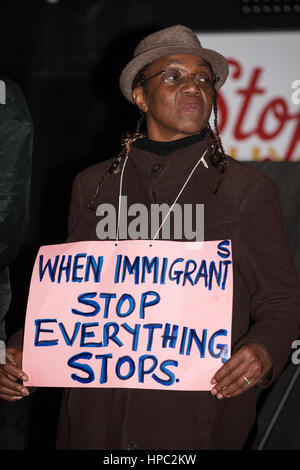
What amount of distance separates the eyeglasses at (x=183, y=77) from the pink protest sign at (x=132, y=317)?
561 millimetres

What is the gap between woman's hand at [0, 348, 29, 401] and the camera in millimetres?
1812

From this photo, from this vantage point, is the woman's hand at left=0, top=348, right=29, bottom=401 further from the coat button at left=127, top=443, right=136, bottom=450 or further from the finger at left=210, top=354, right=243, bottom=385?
the finger at left=210, top=354, right=243, bottom=385

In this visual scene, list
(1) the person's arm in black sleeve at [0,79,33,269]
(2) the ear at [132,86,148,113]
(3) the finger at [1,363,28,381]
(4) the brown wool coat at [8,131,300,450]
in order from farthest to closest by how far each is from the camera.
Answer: (2) the ear at [132,86,148,113]
(1) the person's arm in black sleeve at [0,79,33,269]
(3) the finger at [1,363,28,381]
(4) the brown wool coat at [8,131,300,450]

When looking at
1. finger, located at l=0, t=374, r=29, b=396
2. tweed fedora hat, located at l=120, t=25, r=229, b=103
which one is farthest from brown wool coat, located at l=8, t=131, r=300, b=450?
tweed fedora hat, located at l=120, t=25, r=229, b=103

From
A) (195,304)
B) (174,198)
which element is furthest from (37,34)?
(195,304)

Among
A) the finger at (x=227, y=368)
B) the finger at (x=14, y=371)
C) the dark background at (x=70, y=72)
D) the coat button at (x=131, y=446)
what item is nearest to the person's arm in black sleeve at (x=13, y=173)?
the finger at (x=14, y=371)

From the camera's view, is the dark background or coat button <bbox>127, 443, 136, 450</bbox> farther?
the dark background

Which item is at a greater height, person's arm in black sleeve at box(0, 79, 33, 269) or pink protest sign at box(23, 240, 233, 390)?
person's arm in black sleeve at box(0, 79, 33, 269)

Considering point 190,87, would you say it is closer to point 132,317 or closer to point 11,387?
point 132,317

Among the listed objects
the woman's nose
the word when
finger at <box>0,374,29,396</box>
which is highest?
the woman's nose

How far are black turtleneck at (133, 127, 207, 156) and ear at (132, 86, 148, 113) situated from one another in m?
Result: 0.22

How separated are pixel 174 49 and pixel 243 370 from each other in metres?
1.05

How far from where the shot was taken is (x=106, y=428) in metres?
1.76

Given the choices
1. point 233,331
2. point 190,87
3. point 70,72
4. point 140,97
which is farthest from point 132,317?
point 70,72
